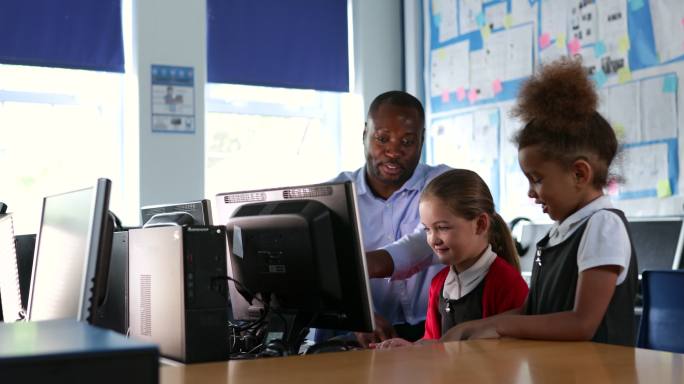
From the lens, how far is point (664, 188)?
3484mm

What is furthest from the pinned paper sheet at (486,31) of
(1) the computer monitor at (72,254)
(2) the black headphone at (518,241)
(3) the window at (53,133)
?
(1) the computer monitor at (72,254)

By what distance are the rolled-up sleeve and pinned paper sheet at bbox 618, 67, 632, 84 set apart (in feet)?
5.75

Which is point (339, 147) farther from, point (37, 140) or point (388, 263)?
point (388, 263)

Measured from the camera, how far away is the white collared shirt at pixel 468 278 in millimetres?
1939

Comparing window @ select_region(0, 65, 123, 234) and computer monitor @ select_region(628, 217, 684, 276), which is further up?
window @ select_region(0, 65, 123, 234)

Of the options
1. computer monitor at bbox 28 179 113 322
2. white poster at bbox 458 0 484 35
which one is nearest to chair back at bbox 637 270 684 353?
computer monitor at bbox 28 179 113 322

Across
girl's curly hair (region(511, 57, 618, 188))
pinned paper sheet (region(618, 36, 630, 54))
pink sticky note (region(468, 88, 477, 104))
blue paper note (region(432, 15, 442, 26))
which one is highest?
blue paper note (region(432, 15, 442, 26))

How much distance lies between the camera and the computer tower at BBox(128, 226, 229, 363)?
161 cm

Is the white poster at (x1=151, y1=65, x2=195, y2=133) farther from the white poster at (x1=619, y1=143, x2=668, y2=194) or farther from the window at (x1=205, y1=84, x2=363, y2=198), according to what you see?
the white poster at (x1=619, y1=143, x2=668, y2=194)

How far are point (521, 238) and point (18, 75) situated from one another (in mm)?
2636

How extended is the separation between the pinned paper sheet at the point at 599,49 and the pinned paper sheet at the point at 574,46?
0.10 metres

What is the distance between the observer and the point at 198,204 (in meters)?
2.03

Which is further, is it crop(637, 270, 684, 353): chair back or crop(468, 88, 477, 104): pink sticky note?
crop(468, 88, 477, 104): pink sticky note

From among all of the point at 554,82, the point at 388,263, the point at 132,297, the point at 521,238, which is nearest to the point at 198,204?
the point at 132,297
